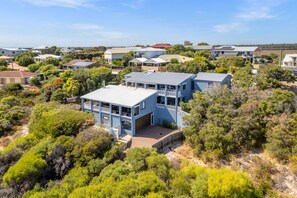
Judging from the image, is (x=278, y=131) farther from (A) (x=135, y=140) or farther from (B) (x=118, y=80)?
(B) (x=118, y=80)

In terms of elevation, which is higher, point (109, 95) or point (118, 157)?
point (109, 95)

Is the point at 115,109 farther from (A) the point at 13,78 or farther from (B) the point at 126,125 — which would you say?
(A) the point at 13,78

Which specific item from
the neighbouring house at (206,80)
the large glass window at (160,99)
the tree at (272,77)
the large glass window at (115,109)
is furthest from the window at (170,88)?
the tree at (272,77)

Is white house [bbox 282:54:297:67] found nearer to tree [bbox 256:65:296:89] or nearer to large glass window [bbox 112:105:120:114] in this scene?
tree [bbox 256:65:296:89]

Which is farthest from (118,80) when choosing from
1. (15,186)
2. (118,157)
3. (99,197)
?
(99,197)

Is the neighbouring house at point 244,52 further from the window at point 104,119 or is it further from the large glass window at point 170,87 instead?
the window at point 104,119

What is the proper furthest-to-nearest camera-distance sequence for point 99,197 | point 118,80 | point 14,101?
point 118,80 < point 14,101 < point 99,197

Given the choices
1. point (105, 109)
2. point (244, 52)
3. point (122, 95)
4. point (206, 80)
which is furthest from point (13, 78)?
point (244, 52)
